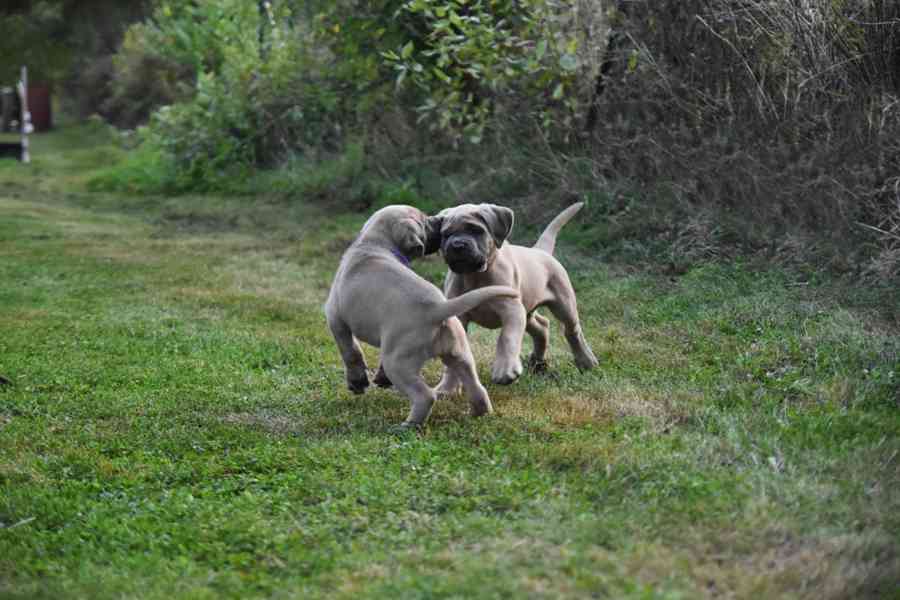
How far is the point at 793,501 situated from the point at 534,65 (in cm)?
616

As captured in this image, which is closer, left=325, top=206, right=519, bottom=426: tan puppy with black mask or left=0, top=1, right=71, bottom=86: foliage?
left=325, top=206, right=519, bottom=426: tan puppy with black mask

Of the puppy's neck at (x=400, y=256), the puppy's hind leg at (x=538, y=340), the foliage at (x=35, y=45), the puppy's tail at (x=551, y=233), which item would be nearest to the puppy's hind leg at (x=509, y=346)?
the puppy's neck at (x=400, y=256)

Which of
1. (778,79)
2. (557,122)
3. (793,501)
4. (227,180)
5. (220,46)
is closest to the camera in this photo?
(793,501)

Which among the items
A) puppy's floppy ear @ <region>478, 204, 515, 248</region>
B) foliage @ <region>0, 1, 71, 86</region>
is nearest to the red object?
foliage @ <region>0, 1, 71, 86</region>

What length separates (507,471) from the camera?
14.4ft

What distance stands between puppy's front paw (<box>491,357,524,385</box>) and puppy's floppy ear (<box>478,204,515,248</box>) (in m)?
0.75

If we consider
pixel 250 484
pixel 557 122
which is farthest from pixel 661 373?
pixel 557 122

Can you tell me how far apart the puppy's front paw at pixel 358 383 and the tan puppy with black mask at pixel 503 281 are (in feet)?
1.27

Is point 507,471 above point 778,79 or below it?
below

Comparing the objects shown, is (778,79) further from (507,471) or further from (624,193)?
(507,471)

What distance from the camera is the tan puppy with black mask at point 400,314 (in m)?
4.95

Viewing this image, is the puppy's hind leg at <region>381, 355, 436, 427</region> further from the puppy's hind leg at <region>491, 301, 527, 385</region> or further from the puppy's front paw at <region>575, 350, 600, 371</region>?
the puppy's front paw at <region>575, 350, 600, 371</region>

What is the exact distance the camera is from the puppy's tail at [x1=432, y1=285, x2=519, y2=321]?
488cm

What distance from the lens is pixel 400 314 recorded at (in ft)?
16.4
